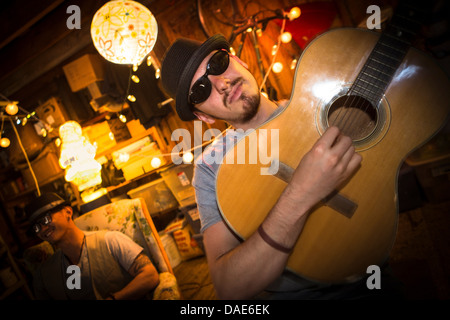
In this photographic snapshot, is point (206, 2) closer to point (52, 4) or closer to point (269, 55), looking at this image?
point (269, 55)

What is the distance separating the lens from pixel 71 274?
2.28 m

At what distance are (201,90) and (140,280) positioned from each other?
1920 mm

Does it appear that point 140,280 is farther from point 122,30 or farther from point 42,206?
point 122,30

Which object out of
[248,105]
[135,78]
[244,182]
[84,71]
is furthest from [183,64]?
[84,71]

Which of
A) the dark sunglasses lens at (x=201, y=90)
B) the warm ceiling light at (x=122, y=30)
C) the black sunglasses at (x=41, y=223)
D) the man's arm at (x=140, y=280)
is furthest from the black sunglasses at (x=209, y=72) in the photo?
the black sunglasses at (x=41, y=223)

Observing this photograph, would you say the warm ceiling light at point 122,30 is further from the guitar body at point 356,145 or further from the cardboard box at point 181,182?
the cardboard box at point 181,182

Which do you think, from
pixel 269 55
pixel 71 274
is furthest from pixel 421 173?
pixel 71 274

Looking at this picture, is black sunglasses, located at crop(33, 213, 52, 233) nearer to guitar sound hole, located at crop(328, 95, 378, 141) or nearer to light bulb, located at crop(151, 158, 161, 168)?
light bulb, located at crop(151, 158, 161, 168)

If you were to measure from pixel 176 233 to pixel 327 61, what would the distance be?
4.06 meters

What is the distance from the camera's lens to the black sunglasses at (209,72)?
4.76 ft

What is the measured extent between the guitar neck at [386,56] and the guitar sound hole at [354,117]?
0.25 ft

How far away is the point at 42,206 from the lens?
245cm

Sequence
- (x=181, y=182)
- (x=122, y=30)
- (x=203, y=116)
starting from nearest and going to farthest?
(x=203, y=116), (x=122, y=30), (x=181, y=182)

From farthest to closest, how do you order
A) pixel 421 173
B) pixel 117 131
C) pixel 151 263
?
1. pixel 117 131
2. pixel 421 173
3. pixel 151 263
